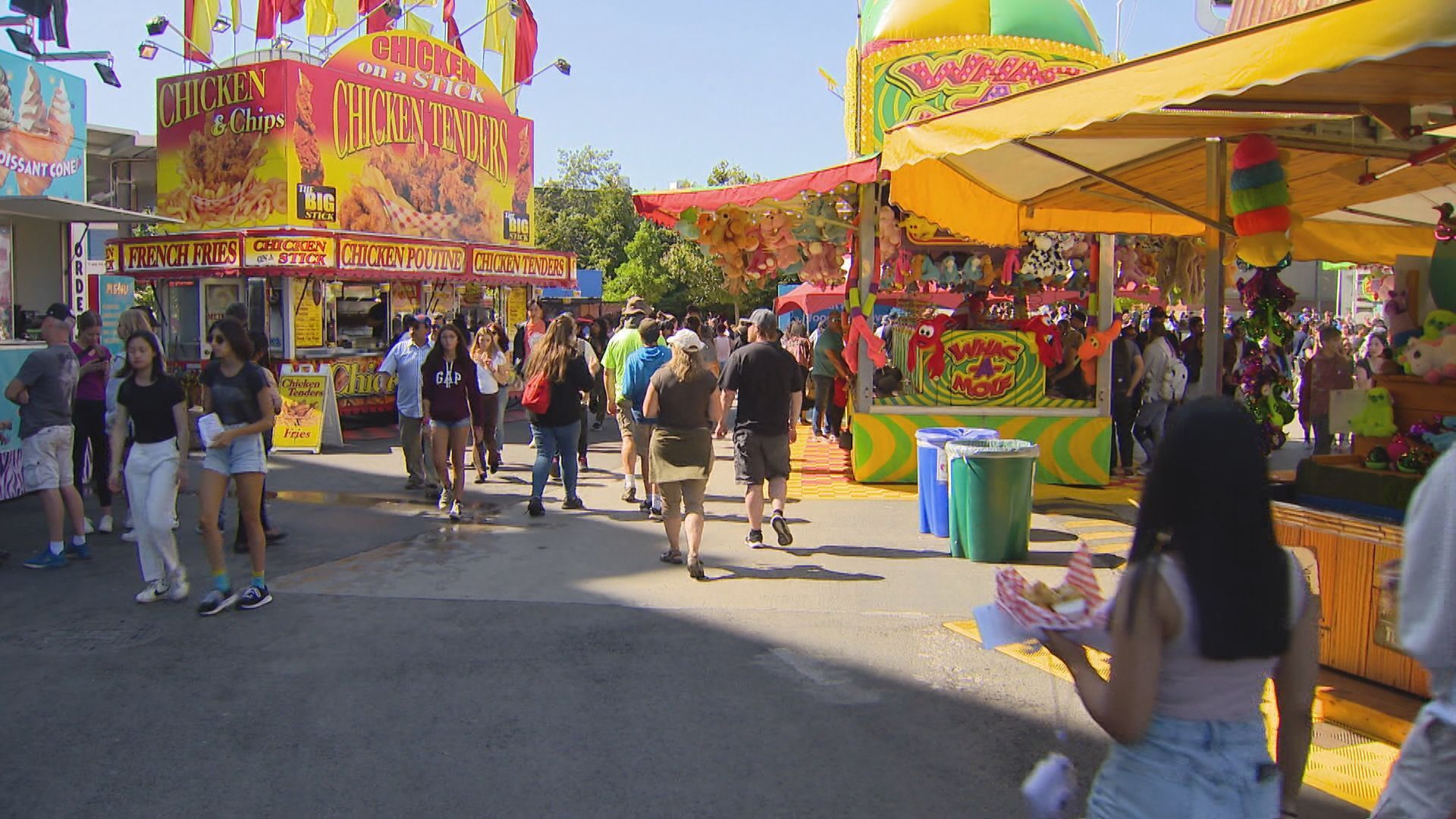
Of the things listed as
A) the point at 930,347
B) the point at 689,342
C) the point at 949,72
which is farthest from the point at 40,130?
the point at 930,347

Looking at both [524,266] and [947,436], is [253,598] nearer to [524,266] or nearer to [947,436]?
[947,436]

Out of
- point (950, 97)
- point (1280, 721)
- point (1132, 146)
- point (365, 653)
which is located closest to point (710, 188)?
point (950, 97)

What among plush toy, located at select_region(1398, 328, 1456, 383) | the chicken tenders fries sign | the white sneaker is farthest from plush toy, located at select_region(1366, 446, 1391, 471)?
the chicken tenders fries sign

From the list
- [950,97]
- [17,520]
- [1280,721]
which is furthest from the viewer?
[950,97]

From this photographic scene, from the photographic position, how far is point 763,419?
8.32 meters

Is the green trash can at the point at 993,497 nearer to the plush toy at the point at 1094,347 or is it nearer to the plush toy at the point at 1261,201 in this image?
the plush toy at the point at 1261,201

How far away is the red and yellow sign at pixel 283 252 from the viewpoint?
52.8 ft

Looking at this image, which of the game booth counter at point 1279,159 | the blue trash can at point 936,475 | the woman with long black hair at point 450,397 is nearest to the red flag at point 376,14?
the woman with long black hair at point 450,397

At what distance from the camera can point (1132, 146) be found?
615 cm

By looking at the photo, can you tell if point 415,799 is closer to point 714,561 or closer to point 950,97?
point 714,561

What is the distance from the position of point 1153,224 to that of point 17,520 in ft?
31.9

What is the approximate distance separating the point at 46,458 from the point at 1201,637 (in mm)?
7753

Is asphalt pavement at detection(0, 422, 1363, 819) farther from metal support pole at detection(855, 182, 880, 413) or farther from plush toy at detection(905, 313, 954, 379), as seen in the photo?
plush toy at detection(905, 313, 954, 379)

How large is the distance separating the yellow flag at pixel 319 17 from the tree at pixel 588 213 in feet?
84.2
